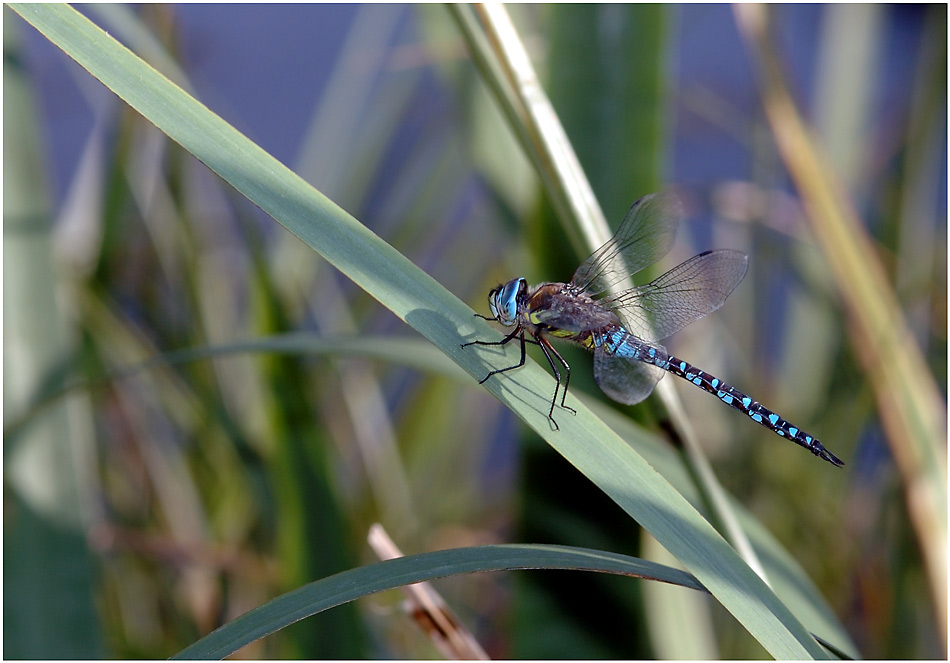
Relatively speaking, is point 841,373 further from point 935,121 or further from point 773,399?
point 935,121

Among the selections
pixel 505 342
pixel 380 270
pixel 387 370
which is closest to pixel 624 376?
pixel 505 342

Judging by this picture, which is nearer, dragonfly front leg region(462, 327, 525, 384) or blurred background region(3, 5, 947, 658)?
dragonfly front leg region(462, 327, 525, 384)

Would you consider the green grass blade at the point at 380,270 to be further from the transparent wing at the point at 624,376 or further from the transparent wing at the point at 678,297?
the transparent wing at the point at 678,297

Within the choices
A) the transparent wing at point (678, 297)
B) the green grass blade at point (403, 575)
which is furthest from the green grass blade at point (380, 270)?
the transparent wing at point (678, 297)

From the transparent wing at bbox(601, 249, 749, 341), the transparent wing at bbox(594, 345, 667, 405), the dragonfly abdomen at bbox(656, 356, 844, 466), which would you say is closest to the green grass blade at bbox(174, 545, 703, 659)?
the transparent wing at bbox(594, 345, 667, 405)

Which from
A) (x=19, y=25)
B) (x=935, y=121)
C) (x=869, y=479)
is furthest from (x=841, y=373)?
(x=19, y=25)

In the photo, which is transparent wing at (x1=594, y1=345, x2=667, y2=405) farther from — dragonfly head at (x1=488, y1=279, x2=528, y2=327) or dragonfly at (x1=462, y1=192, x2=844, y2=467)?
dragonfly head at (x1=488, y1=279, x2=528, y2=327)
